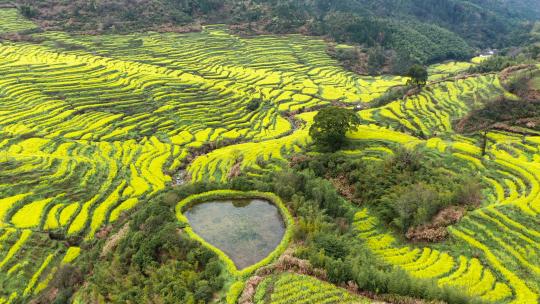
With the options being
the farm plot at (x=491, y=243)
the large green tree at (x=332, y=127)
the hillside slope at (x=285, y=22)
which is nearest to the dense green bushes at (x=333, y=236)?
the farm plot at (x=491, y=243)

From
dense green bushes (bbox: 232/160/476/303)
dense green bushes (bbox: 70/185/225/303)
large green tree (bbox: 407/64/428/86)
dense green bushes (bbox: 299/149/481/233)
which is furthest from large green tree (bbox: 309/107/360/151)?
large green tree (bbox: 407/64/428/86)

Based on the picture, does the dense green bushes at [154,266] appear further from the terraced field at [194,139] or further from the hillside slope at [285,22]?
the hillside slope at [285,22]

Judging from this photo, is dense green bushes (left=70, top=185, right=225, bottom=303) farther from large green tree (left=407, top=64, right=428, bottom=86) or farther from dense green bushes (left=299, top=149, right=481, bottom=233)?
large green tree (left=407, top=64, right=428, bottom=86)

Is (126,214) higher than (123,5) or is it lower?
lower

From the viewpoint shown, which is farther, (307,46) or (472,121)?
(307,46)

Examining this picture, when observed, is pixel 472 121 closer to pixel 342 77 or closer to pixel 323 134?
Result: pixel 323 134

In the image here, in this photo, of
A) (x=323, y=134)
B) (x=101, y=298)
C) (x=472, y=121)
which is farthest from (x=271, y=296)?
(x=472, y=121)

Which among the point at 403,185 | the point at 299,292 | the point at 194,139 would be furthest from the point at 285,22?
the point at 299,292
